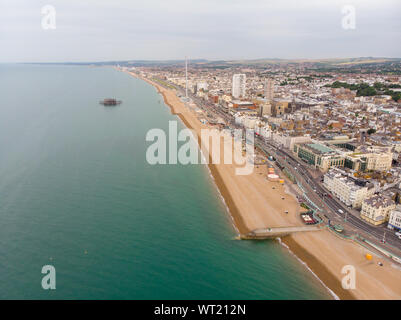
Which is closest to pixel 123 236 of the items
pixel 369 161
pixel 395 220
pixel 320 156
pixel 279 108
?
pixel 395 220

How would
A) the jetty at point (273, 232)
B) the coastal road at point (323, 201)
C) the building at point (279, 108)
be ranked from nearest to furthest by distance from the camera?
the coastal road at point (323, 201), the jetty at point (273, 232), the building at point (279, 108)

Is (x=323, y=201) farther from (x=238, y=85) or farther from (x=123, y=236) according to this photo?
(x=238, y=85)

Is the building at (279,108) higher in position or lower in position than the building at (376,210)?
higher

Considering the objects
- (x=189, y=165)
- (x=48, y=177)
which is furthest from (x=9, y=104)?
(x=189, y=165)

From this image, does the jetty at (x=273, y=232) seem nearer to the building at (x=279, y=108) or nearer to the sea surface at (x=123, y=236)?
the sea surface at (x=123, y=236)

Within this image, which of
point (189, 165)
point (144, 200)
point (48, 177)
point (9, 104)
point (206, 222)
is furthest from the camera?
point (9, 104)

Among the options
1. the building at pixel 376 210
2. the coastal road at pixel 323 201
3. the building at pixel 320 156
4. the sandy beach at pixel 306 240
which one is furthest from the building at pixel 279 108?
the building at pixel 376 210

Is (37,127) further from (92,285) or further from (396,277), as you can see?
(396,277)
